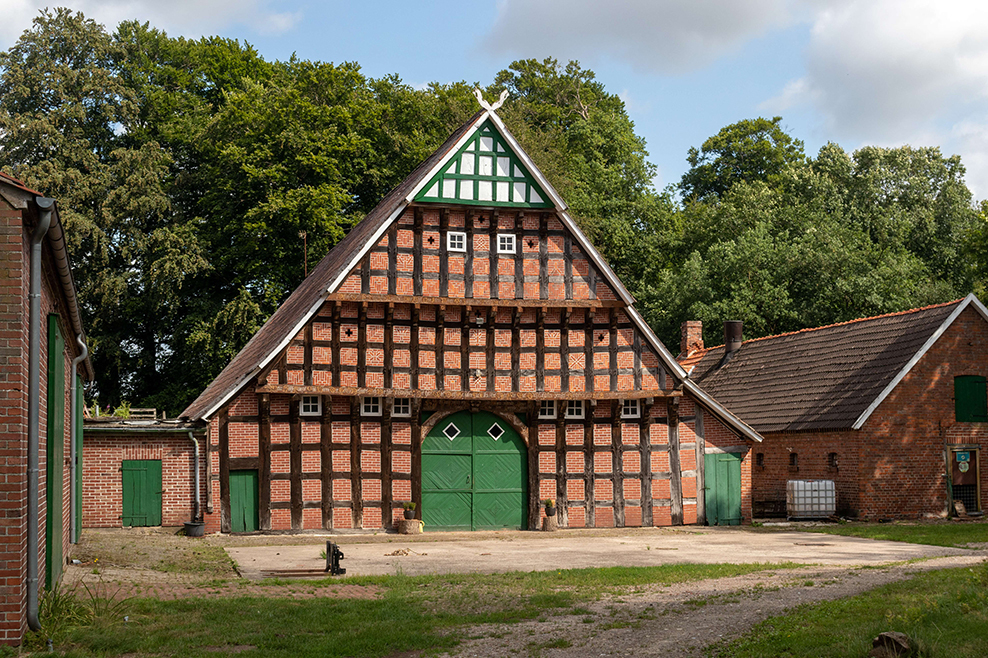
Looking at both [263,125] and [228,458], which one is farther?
[263,125]

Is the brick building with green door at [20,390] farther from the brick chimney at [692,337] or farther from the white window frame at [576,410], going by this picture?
the brick chimney at [692,337]

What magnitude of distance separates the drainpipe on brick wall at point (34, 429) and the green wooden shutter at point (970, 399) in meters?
24.0

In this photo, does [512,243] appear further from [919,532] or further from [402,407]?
[919,532]

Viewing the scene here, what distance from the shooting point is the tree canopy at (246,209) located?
127 feet

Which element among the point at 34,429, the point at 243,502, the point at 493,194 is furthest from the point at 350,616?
the point at 493,194

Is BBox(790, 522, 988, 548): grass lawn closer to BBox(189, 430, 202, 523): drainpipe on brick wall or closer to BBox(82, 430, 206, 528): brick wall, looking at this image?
BBox(189, 430, 202, 523): drainpipe on brick wall

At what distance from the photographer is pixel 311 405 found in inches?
973

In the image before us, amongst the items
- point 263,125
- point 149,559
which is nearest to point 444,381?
point 149,559

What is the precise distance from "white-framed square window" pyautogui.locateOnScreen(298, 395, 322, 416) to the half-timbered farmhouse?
0.04m

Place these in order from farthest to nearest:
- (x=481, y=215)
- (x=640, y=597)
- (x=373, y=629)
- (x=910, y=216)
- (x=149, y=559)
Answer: (x=910, y=216) → (x=481, y=215) → (x=149, y=559) → (x=640, y=597) → (x=373, y=629)

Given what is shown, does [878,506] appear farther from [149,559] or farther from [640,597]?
[149,559]

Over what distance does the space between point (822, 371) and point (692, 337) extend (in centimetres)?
927

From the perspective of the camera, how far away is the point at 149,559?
18.2 metres

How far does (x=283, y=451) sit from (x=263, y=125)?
61.9 feet
